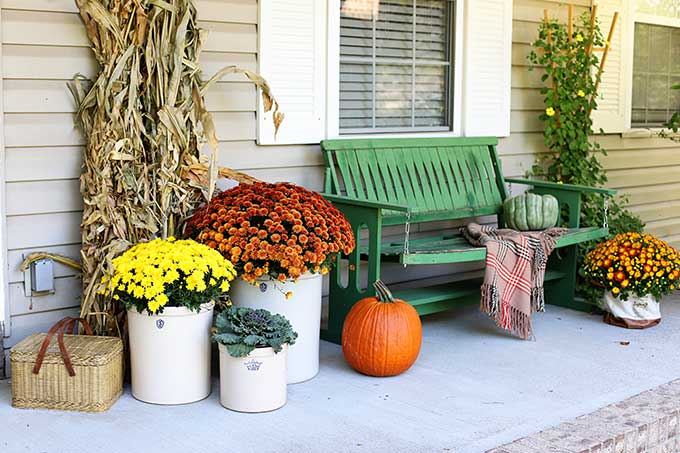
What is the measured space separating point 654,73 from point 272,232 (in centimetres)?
428

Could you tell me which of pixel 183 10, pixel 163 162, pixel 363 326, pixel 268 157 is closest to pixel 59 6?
pixel 183 10

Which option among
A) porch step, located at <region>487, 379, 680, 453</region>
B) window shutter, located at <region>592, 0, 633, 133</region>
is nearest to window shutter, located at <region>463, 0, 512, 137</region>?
window shutter, located at <region>592, 0, 633, 133</region>

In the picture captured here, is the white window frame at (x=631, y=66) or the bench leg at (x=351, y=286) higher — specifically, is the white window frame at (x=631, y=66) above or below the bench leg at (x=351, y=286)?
above

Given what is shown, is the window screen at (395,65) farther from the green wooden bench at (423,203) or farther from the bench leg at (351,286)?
the bench leg at (351,286)

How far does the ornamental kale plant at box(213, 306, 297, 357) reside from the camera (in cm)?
353

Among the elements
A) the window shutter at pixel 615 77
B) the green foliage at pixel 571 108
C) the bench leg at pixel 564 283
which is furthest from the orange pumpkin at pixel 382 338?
the window shutter at pixel 615 77

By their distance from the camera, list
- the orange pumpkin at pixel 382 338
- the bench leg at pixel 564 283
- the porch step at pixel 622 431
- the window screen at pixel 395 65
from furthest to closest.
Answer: the bench leg at pixel 564 283 → the window screen at pixel 395 65 → the orange pumpkin at pixel 382 338 → the porch step at pixel 622 431

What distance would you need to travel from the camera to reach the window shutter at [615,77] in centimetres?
634

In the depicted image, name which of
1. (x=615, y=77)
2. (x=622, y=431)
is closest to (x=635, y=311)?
(x=622, y=431)

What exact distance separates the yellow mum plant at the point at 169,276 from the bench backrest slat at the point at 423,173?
120 centimetres

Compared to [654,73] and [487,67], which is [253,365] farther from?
[654,73]

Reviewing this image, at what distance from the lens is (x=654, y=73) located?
698cm

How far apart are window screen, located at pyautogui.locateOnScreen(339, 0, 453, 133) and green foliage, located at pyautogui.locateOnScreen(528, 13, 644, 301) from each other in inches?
27.8

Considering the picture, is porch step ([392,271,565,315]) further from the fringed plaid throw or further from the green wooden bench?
the fringed plaid throw
